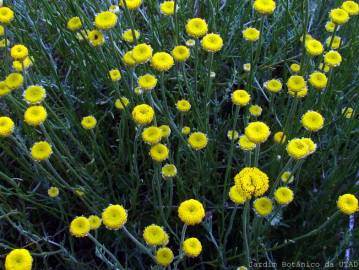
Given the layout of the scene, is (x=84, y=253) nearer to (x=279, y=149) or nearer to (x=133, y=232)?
(x=133, y=232)

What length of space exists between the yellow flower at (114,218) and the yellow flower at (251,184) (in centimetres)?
26

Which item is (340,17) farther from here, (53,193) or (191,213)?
(53,193)

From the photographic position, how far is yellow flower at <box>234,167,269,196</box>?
934 mm

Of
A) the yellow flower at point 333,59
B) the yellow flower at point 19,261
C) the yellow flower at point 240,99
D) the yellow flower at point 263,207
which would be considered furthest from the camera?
the yellow flower at point 333,59

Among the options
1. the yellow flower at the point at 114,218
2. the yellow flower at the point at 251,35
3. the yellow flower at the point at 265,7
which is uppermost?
the yellow flower at the point at 265,7

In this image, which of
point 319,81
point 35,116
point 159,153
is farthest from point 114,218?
point 319,81

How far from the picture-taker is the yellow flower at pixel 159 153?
3.59 ft

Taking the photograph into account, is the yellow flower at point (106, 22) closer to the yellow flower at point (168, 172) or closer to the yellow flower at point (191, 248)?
the yellow flower at point (168, 172)

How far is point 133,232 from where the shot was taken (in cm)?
143

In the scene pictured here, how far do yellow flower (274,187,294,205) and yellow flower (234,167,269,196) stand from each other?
13 centimetres

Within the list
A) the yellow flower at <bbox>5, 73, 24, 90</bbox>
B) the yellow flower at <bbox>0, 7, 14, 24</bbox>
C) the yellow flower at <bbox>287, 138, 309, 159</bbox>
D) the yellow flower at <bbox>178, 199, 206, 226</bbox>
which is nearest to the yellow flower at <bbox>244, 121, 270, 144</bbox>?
the yellow flower at <bbox>287, 138, 309, 159</bbox>

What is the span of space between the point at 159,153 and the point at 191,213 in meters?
0.20

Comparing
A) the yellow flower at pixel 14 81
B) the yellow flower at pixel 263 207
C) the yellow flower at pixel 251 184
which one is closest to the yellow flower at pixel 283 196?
the yellow flower at pixel 263 207

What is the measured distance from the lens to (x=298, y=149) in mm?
1005
